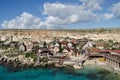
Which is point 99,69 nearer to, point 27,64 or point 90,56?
point 90,56

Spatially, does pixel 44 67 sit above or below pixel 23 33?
below

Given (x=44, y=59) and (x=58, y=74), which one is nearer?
(x=58, y=74)

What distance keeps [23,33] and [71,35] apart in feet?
94.6

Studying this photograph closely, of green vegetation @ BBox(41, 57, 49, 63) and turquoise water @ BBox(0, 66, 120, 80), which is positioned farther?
green vegetation @ BBox(41, 57, 49, 63)

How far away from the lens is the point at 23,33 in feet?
483

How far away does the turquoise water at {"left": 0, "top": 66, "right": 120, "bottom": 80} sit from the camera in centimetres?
5183

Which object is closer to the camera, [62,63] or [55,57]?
[62,63]

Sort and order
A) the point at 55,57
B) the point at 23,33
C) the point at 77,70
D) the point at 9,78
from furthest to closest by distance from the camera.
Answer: the point at 23,33 < the point at 55,57 < the point at 77,70 < the point at 9,78

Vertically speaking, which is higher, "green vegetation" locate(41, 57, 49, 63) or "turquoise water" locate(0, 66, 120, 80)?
"green vegetation" locate(41, 57, 49, 63)

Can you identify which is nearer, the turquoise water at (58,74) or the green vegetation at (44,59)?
the turquoise water at (58,74)

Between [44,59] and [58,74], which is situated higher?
[44,59]

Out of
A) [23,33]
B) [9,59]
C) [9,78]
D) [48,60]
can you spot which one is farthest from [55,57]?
[23,33]

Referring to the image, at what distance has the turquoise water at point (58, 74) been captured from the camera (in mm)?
51834

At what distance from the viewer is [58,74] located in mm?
56969
